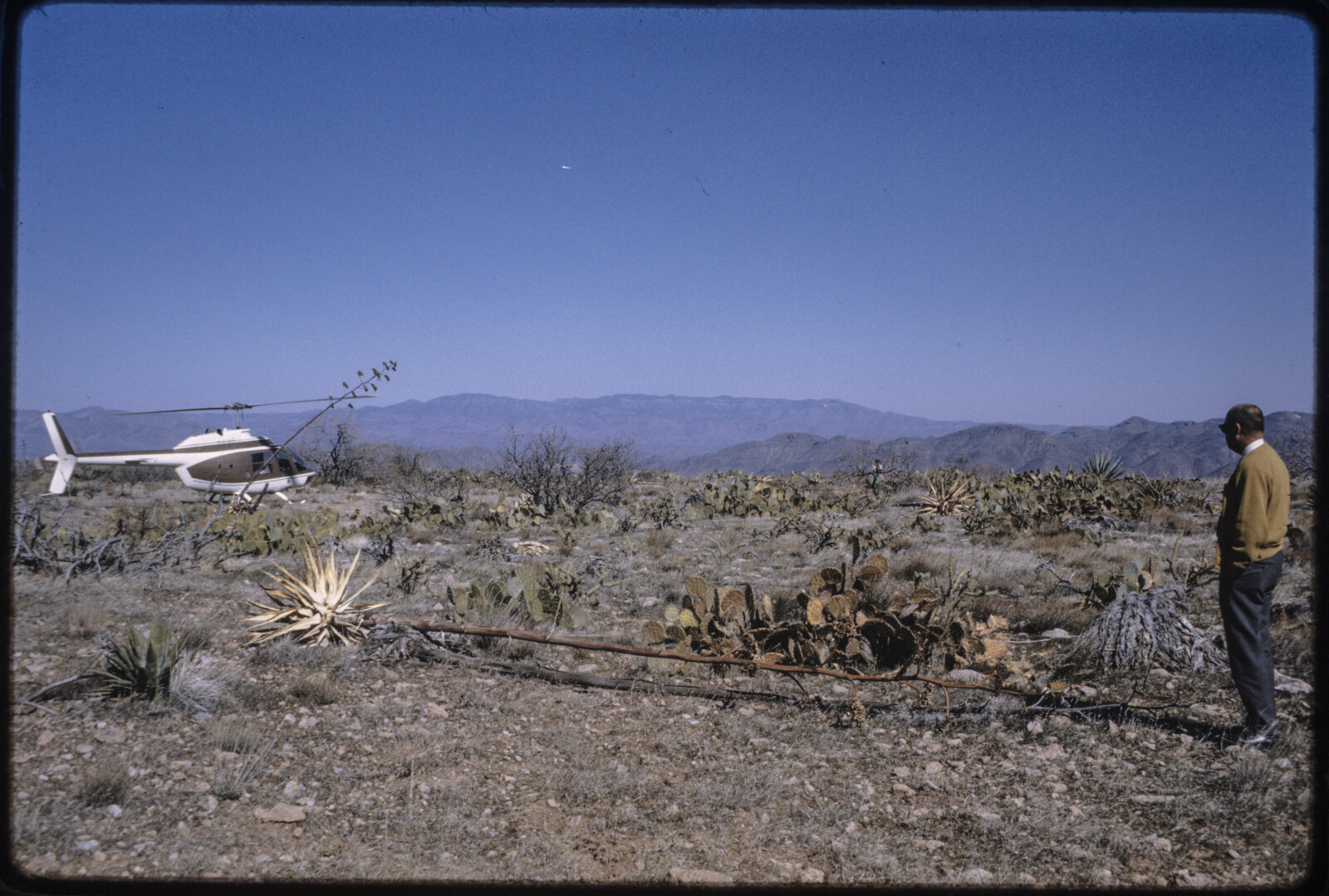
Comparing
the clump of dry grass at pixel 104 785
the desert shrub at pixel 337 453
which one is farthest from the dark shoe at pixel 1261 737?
the desert shrub at pixel 337 453

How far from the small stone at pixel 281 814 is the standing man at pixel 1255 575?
4.31 meters

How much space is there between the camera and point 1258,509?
3221mm

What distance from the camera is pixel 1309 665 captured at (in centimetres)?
421

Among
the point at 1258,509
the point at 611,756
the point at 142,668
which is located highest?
the point at 1258,509

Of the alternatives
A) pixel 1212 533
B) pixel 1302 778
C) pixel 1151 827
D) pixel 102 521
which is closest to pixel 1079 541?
pixel 1212 533

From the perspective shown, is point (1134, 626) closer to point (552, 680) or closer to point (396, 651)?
point (552, 680)

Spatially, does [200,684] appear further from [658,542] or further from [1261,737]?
[658,542]

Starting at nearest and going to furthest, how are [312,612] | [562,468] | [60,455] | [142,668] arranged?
[142,668]
[312,612]
[60,455]
[562,468]

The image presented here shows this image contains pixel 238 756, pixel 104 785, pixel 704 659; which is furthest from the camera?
pixel 704 659

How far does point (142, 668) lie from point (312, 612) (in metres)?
1.23

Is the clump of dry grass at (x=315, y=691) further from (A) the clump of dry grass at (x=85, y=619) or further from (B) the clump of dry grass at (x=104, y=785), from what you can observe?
(A) the clump of dry grass at (x=85, y=619)

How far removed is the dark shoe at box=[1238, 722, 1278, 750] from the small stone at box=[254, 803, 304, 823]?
429 cm

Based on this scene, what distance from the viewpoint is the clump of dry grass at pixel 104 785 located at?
8.09ft

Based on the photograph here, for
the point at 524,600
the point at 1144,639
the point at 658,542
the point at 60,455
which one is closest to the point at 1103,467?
the point at 658,542
